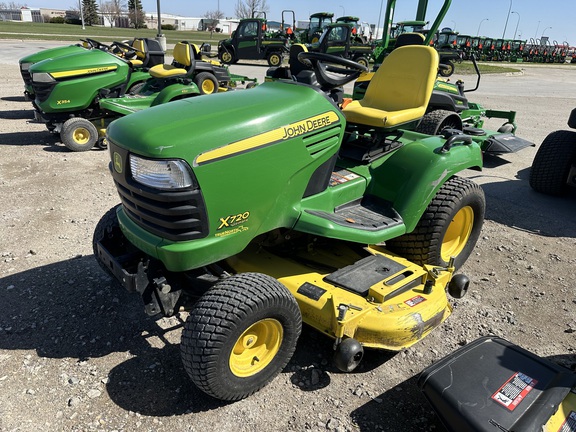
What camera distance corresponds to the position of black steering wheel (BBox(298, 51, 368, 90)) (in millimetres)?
2854

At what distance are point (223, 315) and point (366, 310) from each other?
0.81 m

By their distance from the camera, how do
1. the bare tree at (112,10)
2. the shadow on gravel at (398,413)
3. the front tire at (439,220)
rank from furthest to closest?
the bare tree at (112,10)
the front tire at (439,220)
the shadow on gravel at (398,413)

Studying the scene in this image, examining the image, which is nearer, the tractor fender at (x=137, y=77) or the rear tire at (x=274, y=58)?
the tractor fender at (x=137, y=77)

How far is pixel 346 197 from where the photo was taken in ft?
10.00

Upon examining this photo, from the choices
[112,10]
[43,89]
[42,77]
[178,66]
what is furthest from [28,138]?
[112,10]

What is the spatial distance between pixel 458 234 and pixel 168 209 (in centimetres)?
248

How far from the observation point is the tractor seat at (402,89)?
3393mm

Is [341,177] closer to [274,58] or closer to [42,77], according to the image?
[42,77]

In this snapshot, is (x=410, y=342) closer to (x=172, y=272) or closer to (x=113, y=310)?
(x=172, y=272)

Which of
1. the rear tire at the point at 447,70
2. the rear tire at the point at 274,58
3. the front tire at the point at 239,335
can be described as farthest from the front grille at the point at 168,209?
the rear tire at the point at 274,58

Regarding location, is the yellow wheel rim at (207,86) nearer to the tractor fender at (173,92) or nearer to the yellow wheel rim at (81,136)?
the tractor fender at (173,92)

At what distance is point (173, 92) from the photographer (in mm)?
7047

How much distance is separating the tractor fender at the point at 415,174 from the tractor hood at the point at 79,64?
207 inches

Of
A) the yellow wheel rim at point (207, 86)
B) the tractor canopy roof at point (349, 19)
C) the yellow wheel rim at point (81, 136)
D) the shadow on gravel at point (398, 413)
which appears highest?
the tractor canopy roof at point (349, 19)
